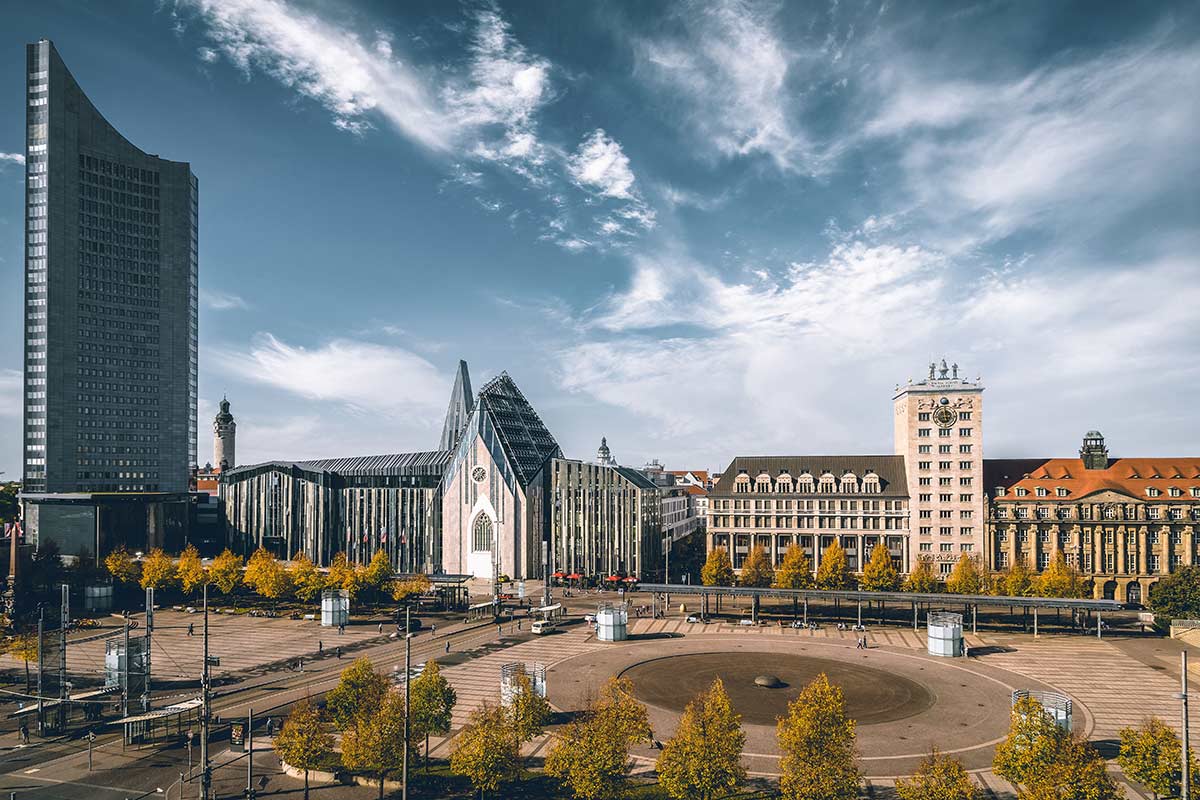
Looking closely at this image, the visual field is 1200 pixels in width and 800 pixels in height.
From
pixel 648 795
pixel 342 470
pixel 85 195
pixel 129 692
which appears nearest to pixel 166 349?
pixel 85 195

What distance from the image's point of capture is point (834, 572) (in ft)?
372

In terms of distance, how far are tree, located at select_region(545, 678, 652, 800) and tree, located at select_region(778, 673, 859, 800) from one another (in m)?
8.29

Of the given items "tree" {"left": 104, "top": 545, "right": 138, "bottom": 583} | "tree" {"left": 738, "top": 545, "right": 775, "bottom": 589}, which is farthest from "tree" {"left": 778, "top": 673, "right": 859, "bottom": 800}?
"tree" {"left": 104, "top": 545, "right": 138, "bottom": 583}

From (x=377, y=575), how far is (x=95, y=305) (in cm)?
12282

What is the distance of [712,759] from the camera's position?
4006cm

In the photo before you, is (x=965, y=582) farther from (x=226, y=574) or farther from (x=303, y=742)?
(x=226, y=574)

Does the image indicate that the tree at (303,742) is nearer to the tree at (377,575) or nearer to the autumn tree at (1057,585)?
the tree at (377,575)

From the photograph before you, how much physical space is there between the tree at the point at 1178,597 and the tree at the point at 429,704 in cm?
9030

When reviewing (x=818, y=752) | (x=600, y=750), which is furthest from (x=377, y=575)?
(x=818, y=752)

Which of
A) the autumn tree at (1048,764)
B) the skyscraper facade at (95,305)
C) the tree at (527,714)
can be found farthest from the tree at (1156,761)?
the skyscraper facade at (95,305)

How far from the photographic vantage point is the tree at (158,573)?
121m

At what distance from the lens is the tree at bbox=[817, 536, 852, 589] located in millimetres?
112688

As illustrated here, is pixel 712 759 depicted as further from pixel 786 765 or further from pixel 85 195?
pixel 85 195

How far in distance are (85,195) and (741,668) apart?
191 meters
